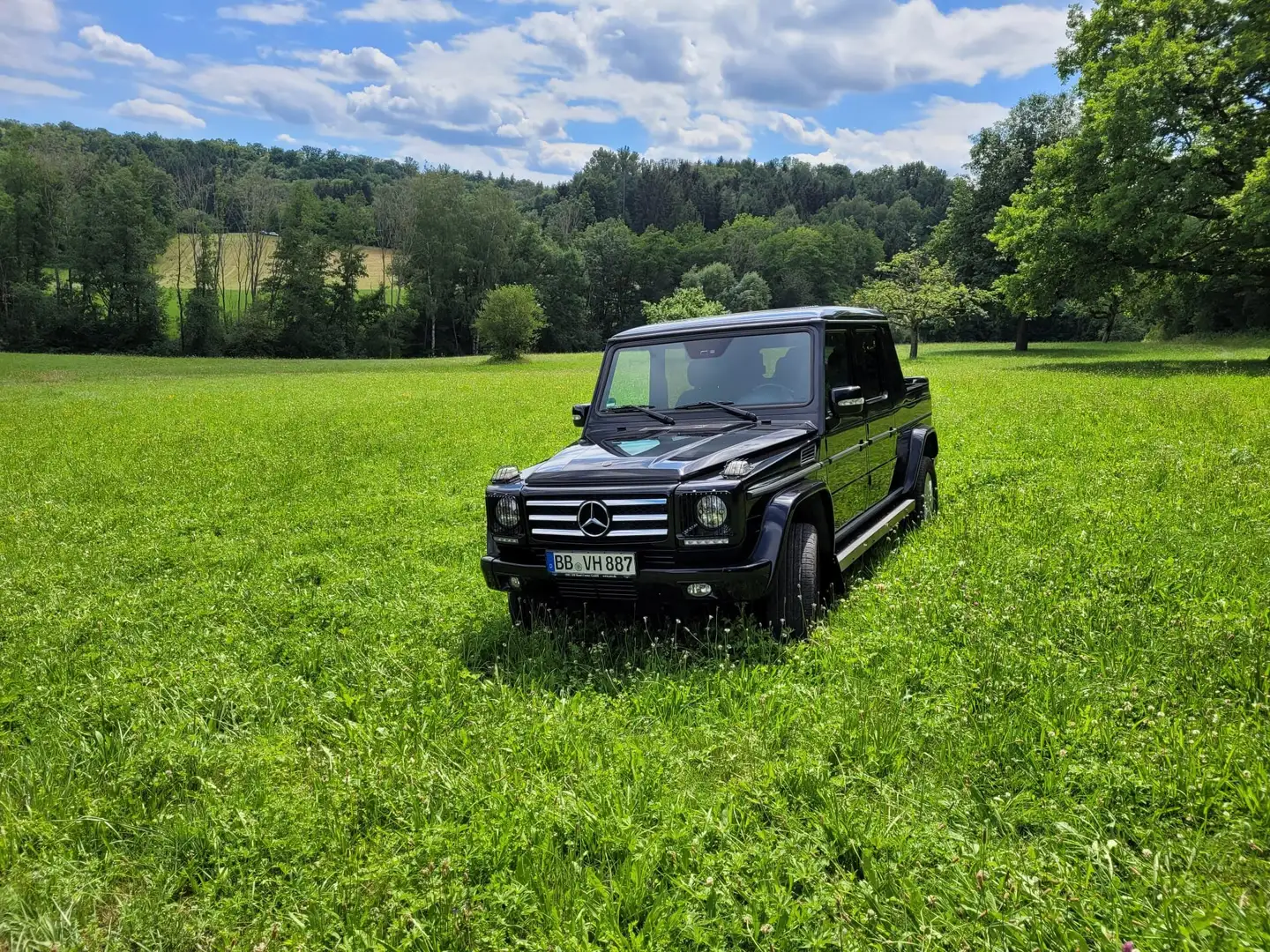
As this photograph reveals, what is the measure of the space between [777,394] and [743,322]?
2.16ft

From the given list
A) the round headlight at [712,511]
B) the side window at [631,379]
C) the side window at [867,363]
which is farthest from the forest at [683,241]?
the round headlight at [712,511]

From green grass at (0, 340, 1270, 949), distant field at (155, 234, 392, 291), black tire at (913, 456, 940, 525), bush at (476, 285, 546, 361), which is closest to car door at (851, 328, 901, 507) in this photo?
black tire at (913, 456, 940, 525)

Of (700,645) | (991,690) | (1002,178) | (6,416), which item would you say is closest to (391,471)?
(700,645)

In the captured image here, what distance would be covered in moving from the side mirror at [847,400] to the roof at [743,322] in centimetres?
62

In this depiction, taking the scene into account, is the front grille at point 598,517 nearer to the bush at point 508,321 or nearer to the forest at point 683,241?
the forest at point 683,241

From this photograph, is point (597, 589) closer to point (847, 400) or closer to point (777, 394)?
point (777, 394)

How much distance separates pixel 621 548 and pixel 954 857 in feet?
7.42

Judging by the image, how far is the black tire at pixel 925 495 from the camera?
24.4 ft

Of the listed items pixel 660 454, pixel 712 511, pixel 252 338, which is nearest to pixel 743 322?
pixel 660 454

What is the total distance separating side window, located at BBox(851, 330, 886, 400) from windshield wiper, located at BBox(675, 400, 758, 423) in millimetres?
1289

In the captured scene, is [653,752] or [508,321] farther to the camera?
[508,321]

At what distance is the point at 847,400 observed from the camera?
17.6 feet

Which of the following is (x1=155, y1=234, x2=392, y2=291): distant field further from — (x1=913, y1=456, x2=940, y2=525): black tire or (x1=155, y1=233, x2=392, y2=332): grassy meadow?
(x1=913, y1=456, x2=940, y2=525): black tire

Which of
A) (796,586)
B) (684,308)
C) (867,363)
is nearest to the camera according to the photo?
(796,586)
